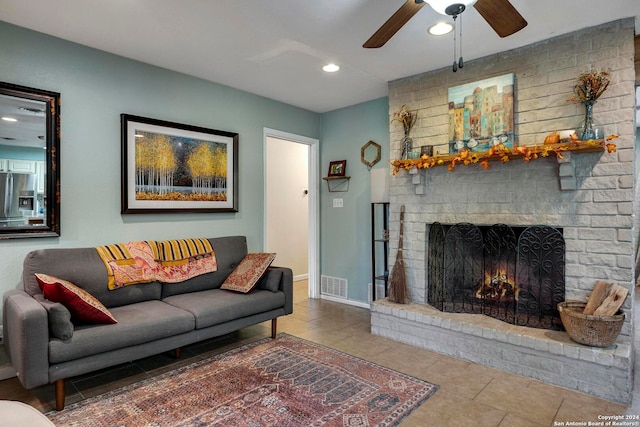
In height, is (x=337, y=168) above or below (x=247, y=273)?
above

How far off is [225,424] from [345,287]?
9.27 feet

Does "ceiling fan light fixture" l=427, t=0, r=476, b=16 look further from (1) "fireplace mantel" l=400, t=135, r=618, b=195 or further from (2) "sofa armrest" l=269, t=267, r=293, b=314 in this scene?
(2) "sofa armrest" l=269, t=267, r=293, b=314

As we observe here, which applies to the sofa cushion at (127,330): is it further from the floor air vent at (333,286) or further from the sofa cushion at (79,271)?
the floor air vent at (333,286)

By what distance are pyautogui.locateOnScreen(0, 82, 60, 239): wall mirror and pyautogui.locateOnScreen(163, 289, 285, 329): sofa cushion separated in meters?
1.13

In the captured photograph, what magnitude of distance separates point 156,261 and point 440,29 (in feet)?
9.39

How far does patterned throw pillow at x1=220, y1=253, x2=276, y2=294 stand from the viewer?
10.7ft

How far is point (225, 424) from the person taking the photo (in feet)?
6.84

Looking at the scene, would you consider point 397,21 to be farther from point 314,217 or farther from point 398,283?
point 314,217

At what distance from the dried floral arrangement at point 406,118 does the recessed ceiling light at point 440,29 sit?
0.95 m

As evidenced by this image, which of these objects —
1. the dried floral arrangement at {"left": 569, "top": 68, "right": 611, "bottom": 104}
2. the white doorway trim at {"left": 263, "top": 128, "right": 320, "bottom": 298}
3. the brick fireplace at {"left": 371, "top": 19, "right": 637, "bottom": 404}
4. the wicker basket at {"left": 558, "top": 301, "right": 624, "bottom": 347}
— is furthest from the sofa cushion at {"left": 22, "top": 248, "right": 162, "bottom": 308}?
the dried floral arrangement at {"left": 569, "top": 68, "right": 611, "bottom": 104}

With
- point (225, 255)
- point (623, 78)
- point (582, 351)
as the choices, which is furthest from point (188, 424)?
point (623, 78)

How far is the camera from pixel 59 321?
6.95 ft

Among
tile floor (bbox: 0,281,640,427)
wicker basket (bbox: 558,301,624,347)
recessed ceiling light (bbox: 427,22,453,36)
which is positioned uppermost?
recessed ceiling light (bbox: 427,22,453,36)

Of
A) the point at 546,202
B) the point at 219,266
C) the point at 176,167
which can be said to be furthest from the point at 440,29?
the point at 219,266
